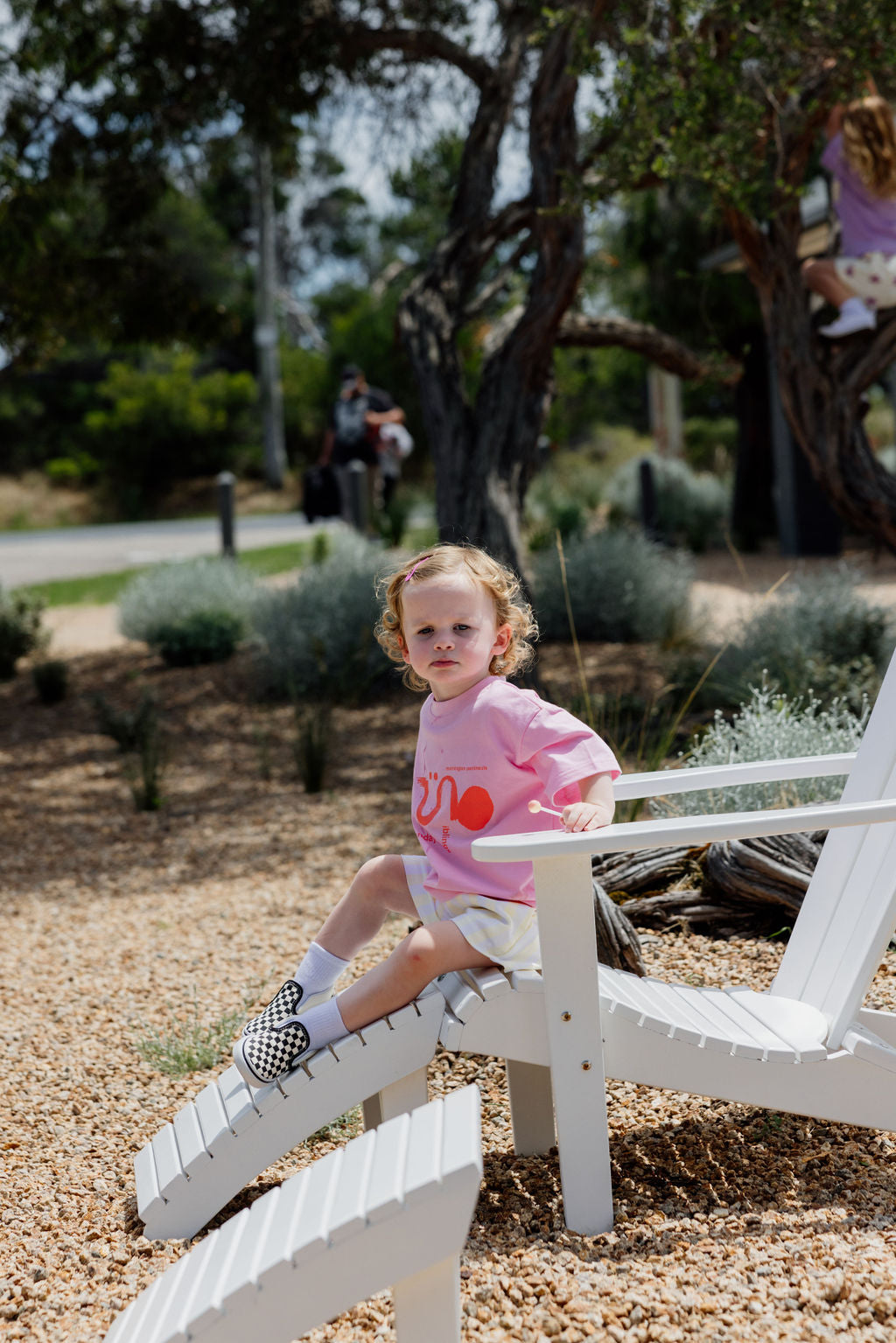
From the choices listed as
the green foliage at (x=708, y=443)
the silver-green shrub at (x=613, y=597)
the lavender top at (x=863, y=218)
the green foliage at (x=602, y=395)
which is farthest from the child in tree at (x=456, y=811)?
the green foliage at (x=602, y=395)

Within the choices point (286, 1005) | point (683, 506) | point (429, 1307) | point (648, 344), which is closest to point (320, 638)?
point (648, 344)

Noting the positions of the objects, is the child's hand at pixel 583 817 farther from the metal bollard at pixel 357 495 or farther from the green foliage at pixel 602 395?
the green foliage at pixel 602 395

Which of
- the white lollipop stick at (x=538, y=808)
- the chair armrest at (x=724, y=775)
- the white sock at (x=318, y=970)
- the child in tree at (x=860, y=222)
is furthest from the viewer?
the child in tree at (x=860, y=222)

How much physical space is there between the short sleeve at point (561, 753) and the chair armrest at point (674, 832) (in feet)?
0.47

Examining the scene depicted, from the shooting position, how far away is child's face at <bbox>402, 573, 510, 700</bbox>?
2.38 m

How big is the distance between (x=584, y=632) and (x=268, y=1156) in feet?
20.4

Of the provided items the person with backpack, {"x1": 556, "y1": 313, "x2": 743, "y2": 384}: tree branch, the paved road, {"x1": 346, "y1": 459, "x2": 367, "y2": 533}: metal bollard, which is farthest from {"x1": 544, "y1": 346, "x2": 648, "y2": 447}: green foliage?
{"x1": 556, "y1": 313, "x2": 743, "y2": 384}: tree branch

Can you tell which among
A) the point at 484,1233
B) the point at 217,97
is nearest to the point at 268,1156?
the point at 484,1233

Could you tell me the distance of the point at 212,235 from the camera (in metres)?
29.0

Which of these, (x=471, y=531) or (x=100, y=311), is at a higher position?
(x=100, y=311)

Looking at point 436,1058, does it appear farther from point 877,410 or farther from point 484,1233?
point 877,410

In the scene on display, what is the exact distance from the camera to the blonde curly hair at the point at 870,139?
511 centimetres

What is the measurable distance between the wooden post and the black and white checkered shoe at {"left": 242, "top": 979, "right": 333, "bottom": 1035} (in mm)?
500

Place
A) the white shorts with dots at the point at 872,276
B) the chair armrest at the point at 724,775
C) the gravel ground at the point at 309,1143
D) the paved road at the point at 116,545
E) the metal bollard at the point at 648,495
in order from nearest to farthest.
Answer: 1. the gravel ground at the point at 309,1143
2. the chair armrest at the point at 724,775
3. the white shorts with dots at the point at 872,276
4. the metal bollard at the point at 648,495
5. the paved road at the point at 116,545
